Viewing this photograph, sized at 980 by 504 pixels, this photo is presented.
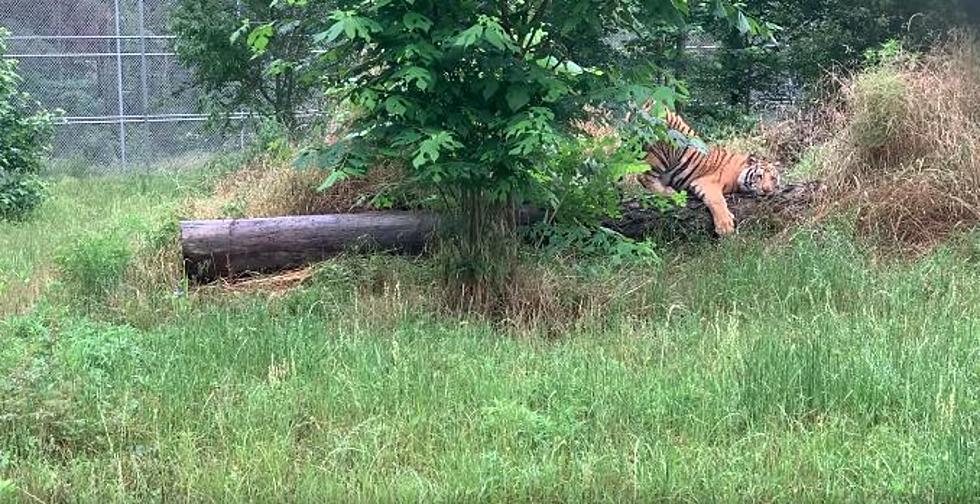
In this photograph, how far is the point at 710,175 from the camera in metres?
9.73

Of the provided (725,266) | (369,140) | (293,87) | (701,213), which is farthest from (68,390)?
(293,87)

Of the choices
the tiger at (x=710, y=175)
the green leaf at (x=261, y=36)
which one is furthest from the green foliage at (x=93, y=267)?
the tiger at (x=710, y=175)

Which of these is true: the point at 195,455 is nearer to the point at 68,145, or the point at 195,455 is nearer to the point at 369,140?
the point at 369,140

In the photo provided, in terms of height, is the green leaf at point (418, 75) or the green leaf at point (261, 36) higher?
the green leaf at point (261, 36)

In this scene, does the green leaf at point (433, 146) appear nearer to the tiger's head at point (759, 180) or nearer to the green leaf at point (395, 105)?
the green leaf at point (395, 105)

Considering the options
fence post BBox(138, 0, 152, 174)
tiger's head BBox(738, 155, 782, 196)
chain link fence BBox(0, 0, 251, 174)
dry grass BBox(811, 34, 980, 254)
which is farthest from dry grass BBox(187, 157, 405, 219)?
fence post BBox(138, 0, 152, 174)

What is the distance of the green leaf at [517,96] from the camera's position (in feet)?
21.4

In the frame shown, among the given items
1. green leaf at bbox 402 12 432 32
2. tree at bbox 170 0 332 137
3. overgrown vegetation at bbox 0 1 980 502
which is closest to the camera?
overgrown vegetation at bbox 0 1 980 502

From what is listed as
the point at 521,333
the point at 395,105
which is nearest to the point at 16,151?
the point at 395,105

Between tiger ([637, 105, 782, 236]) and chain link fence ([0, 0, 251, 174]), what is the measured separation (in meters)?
9.99

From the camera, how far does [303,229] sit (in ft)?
27.3

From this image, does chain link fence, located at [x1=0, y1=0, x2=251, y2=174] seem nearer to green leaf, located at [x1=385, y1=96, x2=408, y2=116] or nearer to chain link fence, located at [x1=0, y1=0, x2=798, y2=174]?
chain link fence, located at [x1=0, y1=0, x2=798, y2=174]

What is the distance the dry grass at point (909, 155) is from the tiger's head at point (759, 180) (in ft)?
1.70

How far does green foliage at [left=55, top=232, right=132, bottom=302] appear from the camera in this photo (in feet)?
24.2
